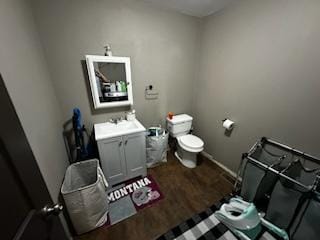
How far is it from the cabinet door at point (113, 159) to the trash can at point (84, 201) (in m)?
0.15

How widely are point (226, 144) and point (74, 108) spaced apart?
7.10 ft

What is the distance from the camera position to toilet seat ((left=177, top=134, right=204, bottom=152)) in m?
2.08

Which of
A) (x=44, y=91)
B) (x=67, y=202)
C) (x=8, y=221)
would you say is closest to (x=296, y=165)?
(x=8, y=221)

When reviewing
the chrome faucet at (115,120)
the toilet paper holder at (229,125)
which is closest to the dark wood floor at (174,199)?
the toilet paper holder at (229,125)

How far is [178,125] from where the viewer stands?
7.69 ft

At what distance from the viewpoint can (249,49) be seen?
1.64 meters

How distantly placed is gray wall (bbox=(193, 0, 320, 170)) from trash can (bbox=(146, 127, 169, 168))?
855 millimetres

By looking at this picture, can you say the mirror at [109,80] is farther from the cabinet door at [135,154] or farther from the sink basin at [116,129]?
the cabinet door at [135,154]

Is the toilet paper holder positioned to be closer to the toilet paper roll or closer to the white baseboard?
the toilet paper roll

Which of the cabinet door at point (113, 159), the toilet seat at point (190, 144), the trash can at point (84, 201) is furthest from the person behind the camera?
the toilet seat at point (190, 144)

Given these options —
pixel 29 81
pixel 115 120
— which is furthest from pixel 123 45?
pixel 29 81

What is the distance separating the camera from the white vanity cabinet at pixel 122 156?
A: 66.5 inches

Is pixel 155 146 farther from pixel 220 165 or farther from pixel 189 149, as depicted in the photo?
pixel 220 165

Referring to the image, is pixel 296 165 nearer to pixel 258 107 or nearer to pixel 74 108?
pixel 258 107
